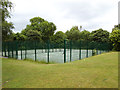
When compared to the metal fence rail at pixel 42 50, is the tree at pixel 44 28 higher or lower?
higher

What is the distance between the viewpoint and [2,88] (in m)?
3.89

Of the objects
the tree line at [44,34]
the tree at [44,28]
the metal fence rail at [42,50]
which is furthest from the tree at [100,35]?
the metal fence rail at [42,50]

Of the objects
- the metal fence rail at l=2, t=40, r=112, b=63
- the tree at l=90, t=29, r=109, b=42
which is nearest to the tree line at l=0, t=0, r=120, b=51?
the tree at l=90, t=29, r=109, b=42

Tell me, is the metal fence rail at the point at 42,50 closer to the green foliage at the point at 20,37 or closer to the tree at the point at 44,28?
the green foliage at the point at 20,37

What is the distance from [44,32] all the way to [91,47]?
31530mm

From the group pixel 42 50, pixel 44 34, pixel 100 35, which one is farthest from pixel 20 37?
pixel 42 50

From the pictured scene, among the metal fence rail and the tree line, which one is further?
the tree line

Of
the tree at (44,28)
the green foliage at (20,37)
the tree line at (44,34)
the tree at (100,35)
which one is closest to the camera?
the tree line at (44,34)

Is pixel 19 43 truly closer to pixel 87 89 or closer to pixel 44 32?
pixel 87 89

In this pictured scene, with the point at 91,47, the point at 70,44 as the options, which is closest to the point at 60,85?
the point at 70,44

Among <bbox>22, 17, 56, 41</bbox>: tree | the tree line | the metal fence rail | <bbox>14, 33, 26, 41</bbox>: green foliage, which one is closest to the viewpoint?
the metal fence rail

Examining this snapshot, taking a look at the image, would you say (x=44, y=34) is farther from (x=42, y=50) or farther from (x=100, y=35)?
(x=42, y=50)

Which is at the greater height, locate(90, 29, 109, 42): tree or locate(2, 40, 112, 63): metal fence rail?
locate(90, 29, 109, 42): tree

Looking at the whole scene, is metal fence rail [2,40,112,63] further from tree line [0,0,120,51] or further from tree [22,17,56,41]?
tree [22,17,56,41]
